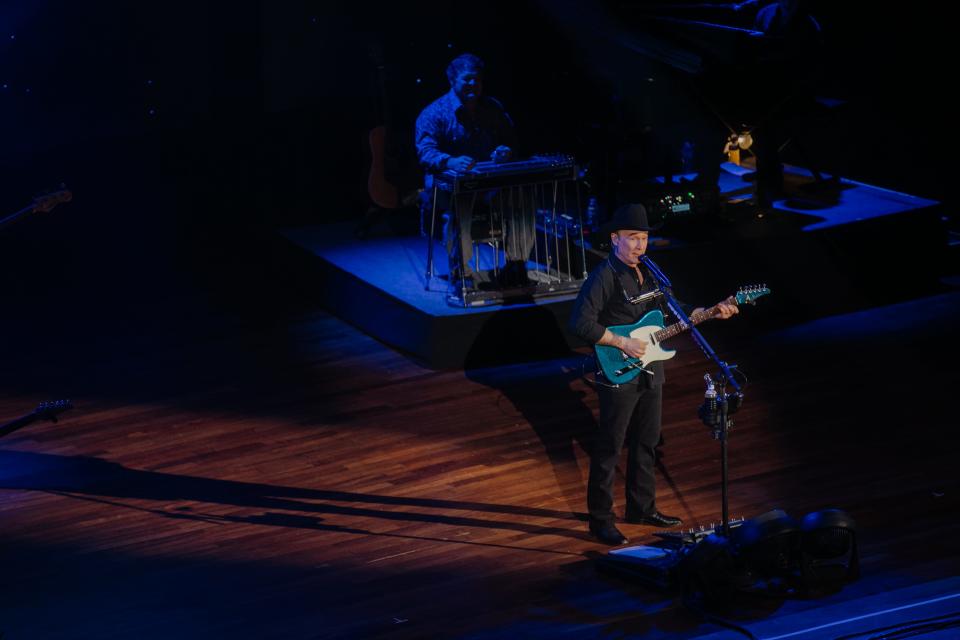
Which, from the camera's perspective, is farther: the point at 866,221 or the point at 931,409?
the point at 866,221

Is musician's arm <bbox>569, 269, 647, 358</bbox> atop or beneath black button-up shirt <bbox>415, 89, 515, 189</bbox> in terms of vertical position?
beneath

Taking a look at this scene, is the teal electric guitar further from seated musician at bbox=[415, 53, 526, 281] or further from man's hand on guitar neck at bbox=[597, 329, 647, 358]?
seated musician at bbox=[415, 53, 526, 281]

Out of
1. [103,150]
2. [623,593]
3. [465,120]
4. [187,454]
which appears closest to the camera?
[623,593]

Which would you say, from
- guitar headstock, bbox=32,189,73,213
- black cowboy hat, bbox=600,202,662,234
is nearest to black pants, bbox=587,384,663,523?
black cowboy hat, bbox=600,202,662,234

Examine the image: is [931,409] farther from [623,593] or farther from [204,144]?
[204,144]

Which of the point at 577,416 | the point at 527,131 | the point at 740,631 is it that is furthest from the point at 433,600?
the point at 527,131

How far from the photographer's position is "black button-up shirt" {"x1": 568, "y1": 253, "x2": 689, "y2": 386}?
650 cm

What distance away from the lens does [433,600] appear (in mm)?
6113

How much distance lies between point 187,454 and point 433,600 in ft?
7.53

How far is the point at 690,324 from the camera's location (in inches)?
243

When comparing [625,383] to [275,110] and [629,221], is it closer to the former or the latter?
[629,221]

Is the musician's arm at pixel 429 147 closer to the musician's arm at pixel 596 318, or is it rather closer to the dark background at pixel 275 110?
the dark background at pixel 275 110

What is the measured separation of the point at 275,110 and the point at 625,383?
218 inches

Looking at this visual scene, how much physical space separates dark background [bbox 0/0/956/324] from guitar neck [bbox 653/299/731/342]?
3.75 metres
